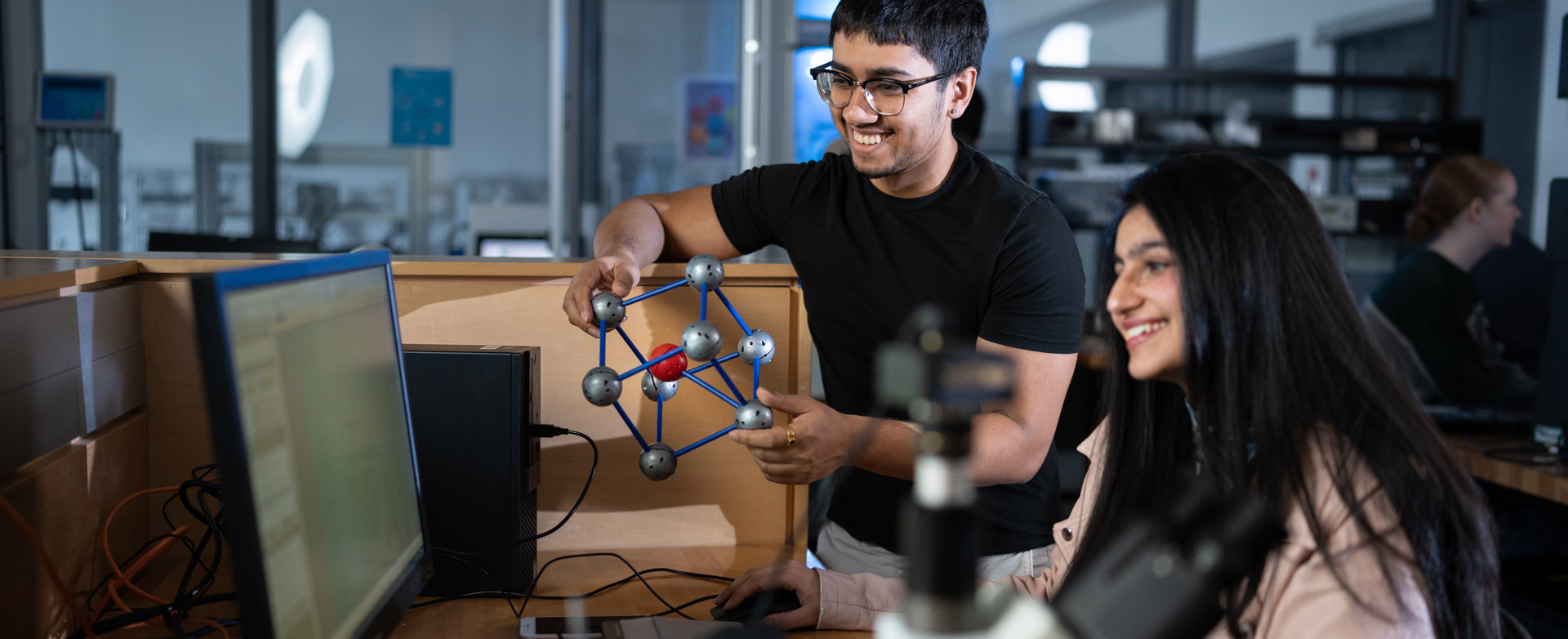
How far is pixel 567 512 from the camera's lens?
147 cm

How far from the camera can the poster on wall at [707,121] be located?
4918mm

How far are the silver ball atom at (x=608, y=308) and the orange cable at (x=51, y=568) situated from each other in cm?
58

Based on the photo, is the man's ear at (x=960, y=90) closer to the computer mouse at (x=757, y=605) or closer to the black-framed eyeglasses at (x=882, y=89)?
the black-framed eyeglasses at (x=882, y=89)

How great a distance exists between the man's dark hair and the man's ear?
2cm

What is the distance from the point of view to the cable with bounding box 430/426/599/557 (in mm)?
1252

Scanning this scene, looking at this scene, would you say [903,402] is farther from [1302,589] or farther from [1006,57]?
[1006,57]

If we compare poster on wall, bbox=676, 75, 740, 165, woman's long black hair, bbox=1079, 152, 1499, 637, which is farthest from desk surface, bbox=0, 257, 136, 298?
poster on wall, bbox=676, 75, 740, 165

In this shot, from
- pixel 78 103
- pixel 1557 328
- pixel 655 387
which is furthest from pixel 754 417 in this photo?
pixel 78 103

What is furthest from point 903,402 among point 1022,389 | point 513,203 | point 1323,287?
point 513,203

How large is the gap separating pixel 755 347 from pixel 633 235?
354 millimetres

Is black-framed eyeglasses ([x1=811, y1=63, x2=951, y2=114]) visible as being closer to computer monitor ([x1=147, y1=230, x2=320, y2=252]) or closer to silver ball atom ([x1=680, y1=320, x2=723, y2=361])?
silver ball atom ([x1=680, y1=320, x2=723, y2=361])

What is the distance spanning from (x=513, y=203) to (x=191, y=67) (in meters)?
1.43

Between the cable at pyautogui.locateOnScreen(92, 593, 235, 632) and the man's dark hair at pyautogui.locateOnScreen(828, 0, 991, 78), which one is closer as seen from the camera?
the cable at pyautogui.locateOnScreen(92, 593, 235, 632)

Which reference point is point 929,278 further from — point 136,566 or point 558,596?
point 136,566
